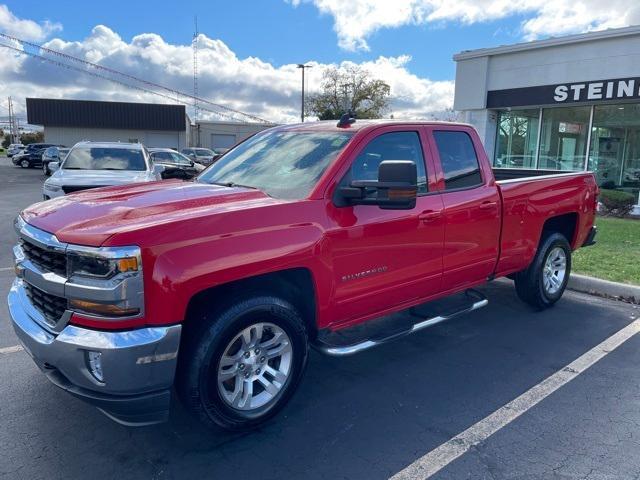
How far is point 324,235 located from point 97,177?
740cm

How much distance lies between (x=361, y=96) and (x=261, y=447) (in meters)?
51.5

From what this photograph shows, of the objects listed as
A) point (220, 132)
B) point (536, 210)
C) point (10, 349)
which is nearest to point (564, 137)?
point (536, 210)

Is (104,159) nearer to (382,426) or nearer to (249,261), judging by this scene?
(249,261)

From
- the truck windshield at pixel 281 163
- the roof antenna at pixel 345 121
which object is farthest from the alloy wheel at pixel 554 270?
the truck windshield at pixel 281 163

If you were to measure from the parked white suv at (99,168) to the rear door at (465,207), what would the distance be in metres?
6.18

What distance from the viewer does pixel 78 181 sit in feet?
30.7

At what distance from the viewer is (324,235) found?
3.43 meters

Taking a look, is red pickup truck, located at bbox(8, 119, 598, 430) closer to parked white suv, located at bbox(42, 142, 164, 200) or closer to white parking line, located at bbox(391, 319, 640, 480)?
white parking line, located at bbox(391, 319, 640, 480)

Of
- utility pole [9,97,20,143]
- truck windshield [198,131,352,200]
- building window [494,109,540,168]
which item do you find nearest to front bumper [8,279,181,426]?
truck windshield [198,131,352,200]

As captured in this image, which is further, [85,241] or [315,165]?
[315,165]

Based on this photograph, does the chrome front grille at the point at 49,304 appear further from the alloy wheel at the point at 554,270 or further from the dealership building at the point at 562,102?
the dealership building at the point at 562,102

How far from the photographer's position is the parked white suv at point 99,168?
30.3ft

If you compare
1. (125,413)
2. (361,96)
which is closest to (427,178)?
(125,413)

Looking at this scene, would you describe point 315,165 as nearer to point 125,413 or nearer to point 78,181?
point 125,413
